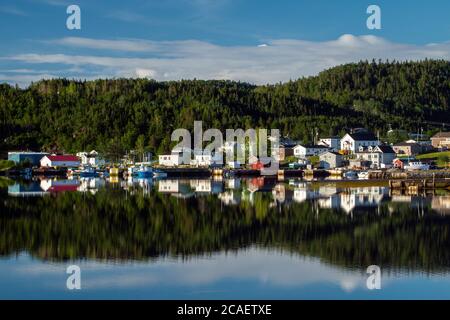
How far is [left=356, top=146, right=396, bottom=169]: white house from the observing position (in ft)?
264

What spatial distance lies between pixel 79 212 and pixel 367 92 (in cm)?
13641

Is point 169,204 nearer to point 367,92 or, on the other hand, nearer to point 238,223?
point 238,223

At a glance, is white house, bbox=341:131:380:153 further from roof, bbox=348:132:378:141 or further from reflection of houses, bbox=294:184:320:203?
reflection of houses, bbox=294:184:320:203

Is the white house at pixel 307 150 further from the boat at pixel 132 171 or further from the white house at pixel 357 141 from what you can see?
the boat at pixel 132 171

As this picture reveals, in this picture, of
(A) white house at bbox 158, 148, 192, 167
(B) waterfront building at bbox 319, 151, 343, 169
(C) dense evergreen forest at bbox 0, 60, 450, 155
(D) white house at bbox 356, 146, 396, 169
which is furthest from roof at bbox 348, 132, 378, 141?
(A) white house at bbox 158, 148, 192, 167

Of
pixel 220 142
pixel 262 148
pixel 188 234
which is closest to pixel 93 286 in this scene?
pixel 188 234

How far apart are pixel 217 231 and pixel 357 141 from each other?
71850mm

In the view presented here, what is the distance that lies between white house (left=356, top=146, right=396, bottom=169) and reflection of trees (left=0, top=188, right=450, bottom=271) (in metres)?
48.5

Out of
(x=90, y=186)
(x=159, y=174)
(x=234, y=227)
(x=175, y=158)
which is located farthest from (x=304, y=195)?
(x=175, y=158)

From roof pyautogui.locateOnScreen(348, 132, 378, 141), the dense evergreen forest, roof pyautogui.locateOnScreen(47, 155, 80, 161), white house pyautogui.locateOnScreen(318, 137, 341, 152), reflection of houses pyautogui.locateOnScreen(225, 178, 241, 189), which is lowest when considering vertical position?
reflection of houses pyautogui.locateOnScreen(225, 178, 241, 189)

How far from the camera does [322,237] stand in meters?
22.4

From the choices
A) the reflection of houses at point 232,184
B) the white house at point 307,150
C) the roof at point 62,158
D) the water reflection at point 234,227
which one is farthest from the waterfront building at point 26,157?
the water reflection at point 234,227

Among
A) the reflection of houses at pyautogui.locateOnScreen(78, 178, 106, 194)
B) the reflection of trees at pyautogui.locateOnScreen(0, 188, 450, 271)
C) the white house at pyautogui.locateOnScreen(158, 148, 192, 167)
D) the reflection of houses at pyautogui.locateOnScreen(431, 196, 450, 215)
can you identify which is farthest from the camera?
the white house at pyautogui.locateOnScreen(158, 148, 192, 167)

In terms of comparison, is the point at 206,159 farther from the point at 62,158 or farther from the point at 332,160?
the point at 62,158
